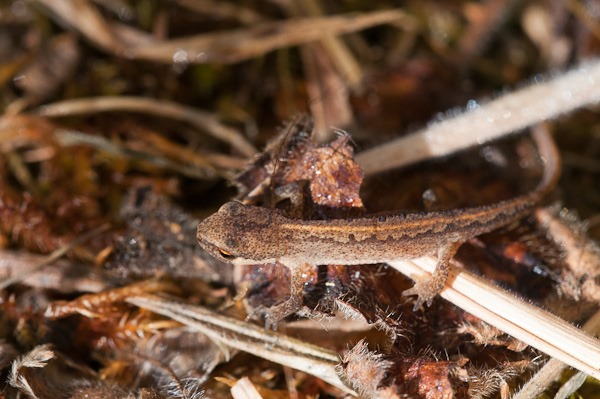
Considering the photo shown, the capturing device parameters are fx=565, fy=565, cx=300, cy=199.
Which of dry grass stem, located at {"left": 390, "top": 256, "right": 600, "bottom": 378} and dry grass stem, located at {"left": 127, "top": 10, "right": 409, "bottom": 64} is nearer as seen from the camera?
dry grass stem, located at {"left": 390, "top": 256, "right": 600, "bottom": 378}

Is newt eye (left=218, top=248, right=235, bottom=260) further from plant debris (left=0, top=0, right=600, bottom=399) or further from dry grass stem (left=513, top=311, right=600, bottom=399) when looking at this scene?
dry grass stem (left=513, top=311, right=600, bottom=399)

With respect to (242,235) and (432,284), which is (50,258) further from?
(432,284)

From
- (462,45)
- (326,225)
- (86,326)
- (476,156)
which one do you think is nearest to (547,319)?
(326,225)

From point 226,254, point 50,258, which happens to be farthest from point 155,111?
point 226,254

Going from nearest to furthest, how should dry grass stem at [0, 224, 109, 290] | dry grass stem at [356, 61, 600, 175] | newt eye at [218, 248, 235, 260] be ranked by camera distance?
newt eye at [218, 248, 235, 260], dry grass stem at [0, 224, 109, 290], dry grass stem at [356, 61, 600, 175]

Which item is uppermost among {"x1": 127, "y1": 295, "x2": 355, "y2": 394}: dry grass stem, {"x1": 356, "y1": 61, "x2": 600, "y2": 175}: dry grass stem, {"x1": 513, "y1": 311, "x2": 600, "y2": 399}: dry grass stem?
{"x1": 356, "y1": 61, "x2": 600, "y2": 175}: dry grass stem

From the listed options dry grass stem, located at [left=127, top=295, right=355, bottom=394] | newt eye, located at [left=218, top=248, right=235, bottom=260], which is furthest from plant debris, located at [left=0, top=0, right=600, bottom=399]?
newt eye, located at [left=218, top=248, right=235, bottom=260]

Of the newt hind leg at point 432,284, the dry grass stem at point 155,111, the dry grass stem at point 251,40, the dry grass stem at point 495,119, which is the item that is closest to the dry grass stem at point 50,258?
the dry grass stem at point 155,111
